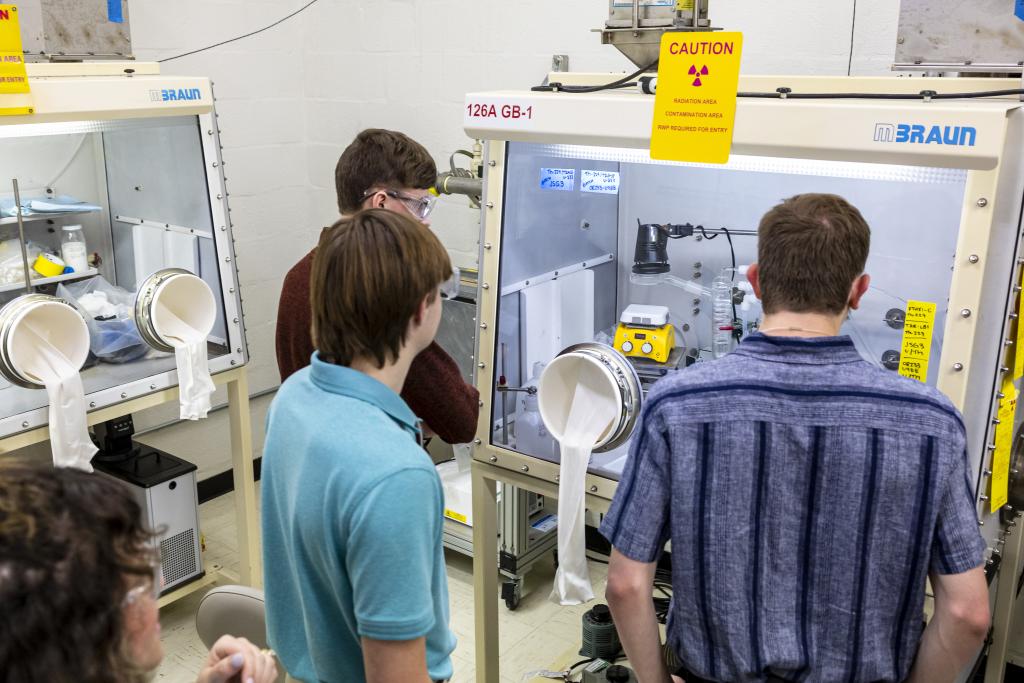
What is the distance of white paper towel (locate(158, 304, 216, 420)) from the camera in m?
2.33

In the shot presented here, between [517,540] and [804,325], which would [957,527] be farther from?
[517,540]

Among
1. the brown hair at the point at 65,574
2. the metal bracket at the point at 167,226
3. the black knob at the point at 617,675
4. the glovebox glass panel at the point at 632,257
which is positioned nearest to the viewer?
the brown hair at the point at 65,574

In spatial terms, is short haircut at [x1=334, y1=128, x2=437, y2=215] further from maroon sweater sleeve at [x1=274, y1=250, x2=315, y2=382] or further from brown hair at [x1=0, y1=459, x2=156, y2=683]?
brown hair at [x1=0, y1=459, x2=156, y2=683]

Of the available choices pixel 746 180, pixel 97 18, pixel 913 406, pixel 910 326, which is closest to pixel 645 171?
pixel 746 180

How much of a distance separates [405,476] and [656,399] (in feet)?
1.23

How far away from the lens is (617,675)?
2039 mm

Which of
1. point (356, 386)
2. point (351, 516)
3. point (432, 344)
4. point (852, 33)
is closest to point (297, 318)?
point (432, 344)

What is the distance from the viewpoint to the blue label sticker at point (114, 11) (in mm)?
2209

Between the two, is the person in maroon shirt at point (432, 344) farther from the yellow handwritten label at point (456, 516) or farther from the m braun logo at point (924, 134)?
the yellow handwritten label at point (456, 516)

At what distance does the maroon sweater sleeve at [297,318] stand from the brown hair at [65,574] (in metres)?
0.99

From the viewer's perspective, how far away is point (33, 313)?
6.95 feet

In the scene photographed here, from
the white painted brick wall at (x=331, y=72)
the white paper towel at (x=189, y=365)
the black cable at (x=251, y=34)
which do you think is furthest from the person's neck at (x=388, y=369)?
the black cable at (x=251, y=34)

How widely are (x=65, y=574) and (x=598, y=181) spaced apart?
1330mm

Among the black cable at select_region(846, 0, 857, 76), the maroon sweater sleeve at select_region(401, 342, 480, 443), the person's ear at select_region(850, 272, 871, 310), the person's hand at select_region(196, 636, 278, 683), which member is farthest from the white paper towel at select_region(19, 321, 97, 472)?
the black cable at select_region(846, 0, 857, 76)
